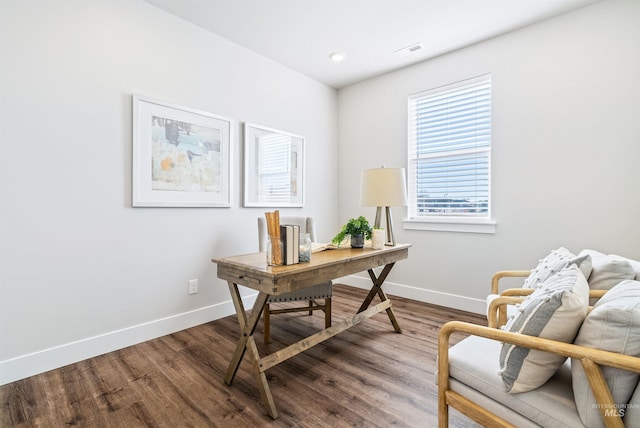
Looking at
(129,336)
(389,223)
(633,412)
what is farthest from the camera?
(389,223)

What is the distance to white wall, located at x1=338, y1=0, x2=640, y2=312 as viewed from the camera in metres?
2.36

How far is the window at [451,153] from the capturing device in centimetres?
307

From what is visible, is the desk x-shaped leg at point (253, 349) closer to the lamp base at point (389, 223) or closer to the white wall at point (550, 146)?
the lamp base at point (389, 223)

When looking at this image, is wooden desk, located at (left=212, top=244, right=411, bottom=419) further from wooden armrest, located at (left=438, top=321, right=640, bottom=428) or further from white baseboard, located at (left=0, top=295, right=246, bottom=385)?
white baseboard, located at (left=0, top=295, right=246, bottom=385)

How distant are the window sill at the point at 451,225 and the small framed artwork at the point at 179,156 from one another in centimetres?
209

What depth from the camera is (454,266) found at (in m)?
3.23

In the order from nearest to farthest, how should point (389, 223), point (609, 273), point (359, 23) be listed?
point (609, 273) → point (389, 223) → point (359, 23)

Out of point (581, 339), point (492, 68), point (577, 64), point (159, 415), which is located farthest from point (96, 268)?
point (577, 64)

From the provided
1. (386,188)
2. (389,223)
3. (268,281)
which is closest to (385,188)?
(386,188)

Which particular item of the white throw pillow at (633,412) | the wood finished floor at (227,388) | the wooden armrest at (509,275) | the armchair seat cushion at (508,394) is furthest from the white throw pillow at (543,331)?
the wooden armrest at (509,275)

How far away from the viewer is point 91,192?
2.18 metres

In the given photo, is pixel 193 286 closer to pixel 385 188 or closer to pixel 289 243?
pixel 289 243

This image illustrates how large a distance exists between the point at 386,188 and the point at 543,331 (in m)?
1.47

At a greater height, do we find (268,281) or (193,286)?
(268,281)
